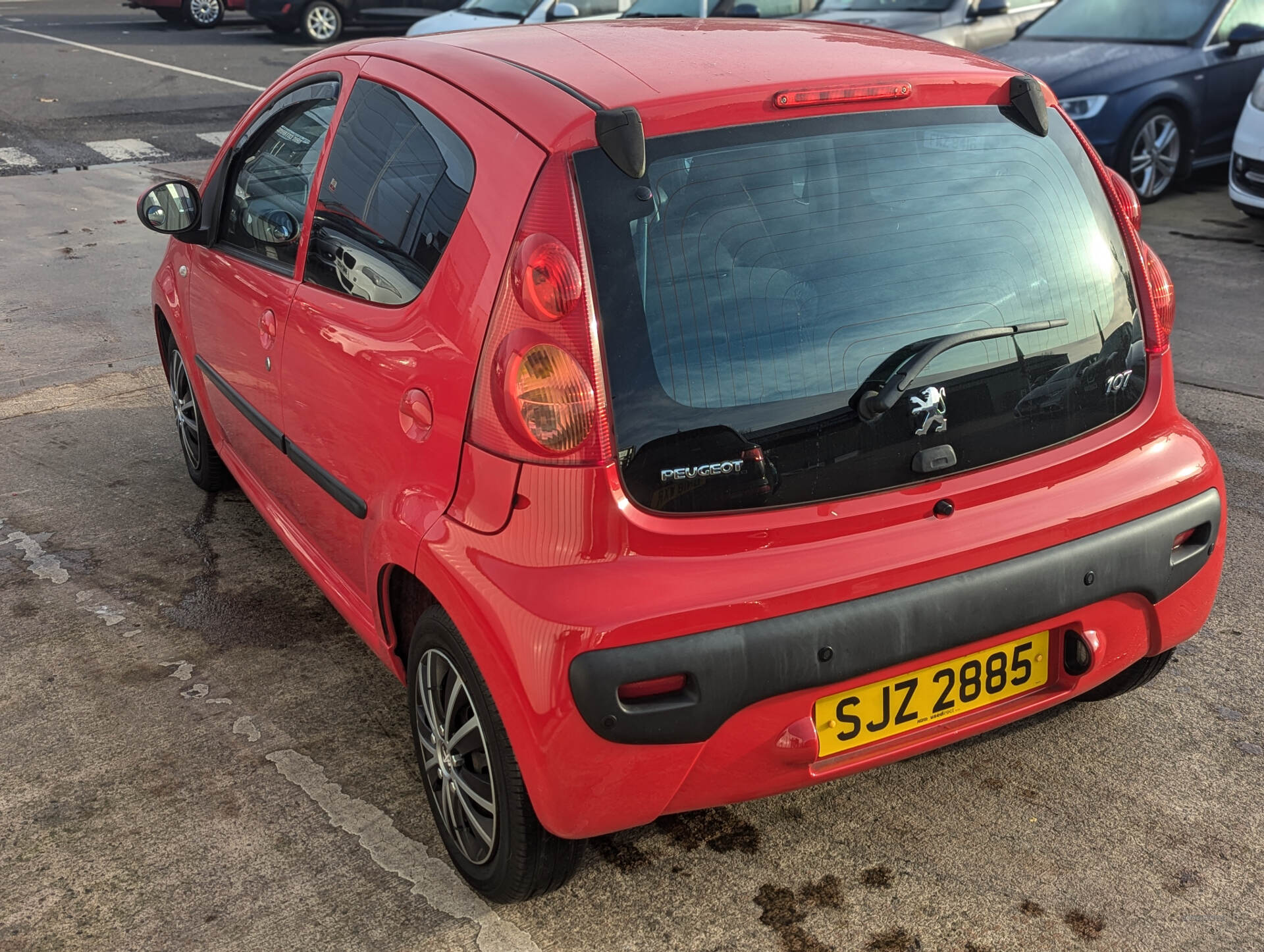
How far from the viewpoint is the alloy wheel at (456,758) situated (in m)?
2.46

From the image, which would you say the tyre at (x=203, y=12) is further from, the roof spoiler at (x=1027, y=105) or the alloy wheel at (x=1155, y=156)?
the roof spoiler at (x=1027, y=105)

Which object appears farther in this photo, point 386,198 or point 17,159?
point 17,159

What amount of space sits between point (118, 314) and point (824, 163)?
18.4 ft

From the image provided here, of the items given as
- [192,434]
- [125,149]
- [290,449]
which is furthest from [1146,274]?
[125,149]

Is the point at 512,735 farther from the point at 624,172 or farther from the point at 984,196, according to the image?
the point at 984,196

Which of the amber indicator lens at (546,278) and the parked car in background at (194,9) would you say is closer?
the amber indicator lens at (546,278)

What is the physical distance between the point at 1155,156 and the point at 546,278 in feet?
26.3

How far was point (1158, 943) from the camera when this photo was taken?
2.42m

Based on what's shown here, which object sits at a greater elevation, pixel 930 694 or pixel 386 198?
pixel 386 198

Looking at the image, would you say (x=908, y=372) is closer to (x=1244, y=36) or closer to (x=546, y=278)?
(x=546, y=278)

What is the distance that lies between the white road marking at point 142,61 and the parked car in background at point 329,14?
2159 millimetres

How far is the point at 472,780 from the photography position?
2.51m

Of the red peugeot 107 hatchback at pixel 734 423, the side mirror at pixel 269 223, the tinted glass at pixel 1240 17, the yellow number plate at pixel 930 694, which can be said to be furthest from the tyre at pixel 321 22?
the yellow number plate at pixel 930 694

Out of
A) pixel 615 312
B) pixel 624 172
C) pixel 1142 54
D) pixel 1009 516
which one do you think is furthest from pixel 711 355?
pixel 1142 54
